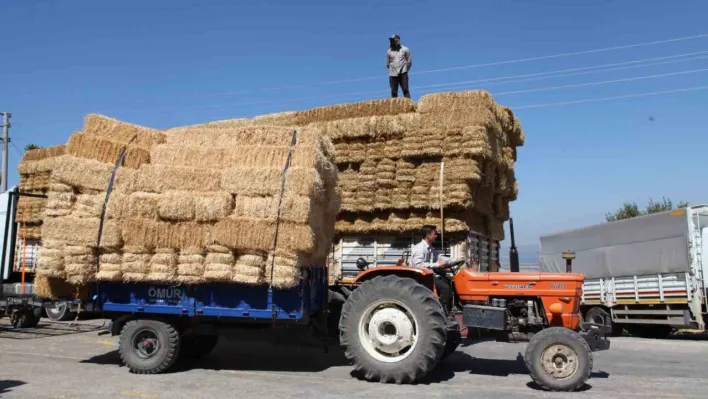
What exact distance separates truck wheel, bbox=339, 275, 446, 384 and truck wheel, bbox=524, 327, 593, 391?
1.14 meters

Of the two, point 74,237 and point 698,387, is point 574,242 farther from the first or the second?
point 74,237

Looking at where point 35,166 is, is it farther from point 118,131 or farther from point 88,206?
point 88,206

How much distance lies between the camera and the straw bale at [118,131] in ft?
29.8

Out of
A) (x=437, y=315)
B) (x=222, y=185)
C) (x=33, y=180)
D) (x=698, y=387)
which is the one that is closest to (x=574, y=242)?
(x=698, y=387)

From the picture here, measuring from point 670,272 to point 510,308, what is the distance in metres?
8.65

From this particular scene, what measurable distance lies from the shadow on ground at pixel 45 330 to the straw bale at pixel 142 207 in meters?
6.58

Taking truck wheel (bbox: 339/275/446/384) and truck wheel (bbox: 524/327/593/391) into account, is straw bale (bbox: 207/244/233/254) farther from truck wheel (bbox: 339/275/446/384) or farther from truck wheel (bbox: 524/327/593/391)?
truck wheel (bbox: 524/327/593/391)

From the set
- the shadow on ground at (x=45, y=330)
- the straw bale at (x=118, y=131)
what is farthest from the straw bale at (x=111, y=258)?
the shadow on ground at (x=45, y=330)

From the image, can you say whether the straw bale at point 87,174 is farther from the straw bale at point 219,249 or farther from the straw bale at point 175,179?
the straw bale at point 219,249

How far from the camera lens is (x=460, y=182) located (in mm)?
12719

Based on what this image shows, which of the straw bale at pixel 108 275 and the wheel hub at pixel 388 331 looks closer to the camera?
the wheel hub at pixel 388 331

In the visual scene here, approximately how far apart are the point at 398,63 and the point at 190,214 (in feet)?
28.3

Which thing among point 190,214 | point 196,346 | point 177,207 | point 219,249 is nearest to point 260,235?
point 219,249

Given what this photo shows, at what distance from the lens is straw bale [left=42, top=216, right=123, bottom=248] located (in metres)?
8.30
